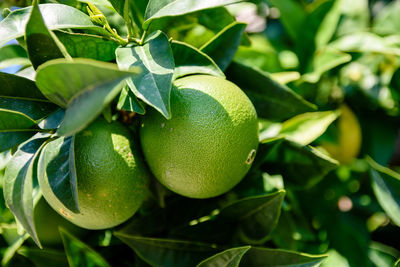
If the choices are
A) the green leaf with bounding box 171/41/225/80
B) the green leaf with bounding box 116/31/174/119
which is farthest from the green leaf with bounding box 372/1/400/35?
the green leaf with bounding box 116/31/174/119

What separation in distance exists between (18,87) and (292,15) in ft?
2.73

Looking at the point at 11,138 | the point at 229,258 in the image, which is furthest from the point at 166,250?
the point at 11,138

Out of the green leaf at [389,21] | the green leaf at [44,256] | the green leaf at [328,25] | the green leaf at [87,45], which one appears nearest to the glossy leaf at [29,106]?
the green leaf at [87,45]

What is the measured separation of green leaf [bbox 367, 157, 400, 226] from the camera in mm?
766

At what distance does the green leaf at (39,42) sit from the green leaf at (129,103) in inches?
4.6

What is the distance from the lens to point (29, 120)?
0.61 metres

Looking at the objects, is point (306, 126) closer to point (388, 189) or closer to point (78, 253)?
point (388, 189)

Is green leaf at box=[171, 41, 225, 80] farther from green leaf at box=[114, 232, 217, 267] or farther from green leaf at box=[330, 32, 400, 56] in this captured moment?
green leaf at box=[330, 32, 400, 56]

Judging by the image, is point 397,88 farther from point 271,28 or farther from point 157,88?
point 157,88

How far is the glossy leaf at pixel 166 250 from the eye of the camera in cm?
75

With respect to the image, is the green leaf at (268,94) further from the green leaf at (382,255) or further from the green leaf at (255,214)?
the green leaf at (382,255)

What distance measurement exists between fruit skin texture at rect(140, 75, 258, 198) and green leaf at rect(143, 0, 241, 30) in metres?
0.12

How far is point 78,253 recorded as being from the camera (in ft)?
2.54

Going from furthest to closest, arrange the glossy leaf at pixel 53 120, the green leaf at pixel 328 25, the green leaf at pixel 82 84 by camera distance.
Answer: the green leaf at pixel 328 25
the glossy leaf at pixel 53 120
the green leaf at pixel 82 84
